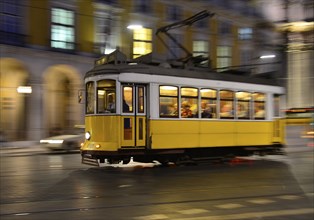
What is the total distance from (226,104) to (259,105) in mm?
1929

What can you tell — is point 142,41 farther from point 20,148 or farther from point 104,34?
point 20,148

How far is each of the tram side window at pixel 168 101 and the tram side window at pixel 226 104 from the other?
2127 millimetres

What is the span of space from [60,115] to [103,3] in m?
8.18

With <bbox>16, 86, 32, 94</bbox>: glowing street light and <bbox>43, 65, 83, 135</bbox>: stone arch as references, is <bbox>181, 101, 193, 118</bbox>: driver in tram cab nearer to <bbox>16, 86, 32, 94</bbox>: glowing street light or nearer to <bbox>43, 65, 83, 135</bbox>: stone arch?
<bbox>16, 86, 32, 94</bbox>: glowing street light

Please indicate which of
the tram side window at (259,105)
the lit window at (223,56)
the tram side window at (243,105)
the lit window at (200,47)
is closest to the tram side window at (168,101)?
the tram side window at (243,105)

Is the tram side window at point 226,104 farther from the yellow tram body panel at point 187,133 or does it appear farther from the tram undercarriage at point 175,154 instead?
the tram undercarriage at point 175,154

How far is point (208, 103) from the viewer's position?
16.7 m

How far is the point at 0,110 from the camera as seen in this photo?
2861cm

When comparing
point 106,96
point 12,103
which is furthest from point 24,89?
point 106,96

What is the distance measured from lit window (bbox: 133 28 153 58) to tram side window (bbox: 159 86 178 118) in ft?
65.6

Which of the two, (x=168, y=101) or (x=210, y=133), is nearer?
(x=168, y=101)

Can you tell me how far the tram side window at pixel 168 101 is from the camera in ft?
Result: 50.5

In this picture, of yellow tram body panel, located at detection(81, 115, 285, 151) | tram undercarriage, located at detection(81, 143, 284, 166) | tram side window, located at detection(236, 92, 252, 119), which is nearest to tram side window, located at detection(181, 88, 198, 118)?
yellow tram body panel, located at detection(81, 115, 285, 151)

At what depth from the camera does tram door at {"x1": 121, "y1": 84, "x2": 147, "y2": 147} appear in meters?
14.6
